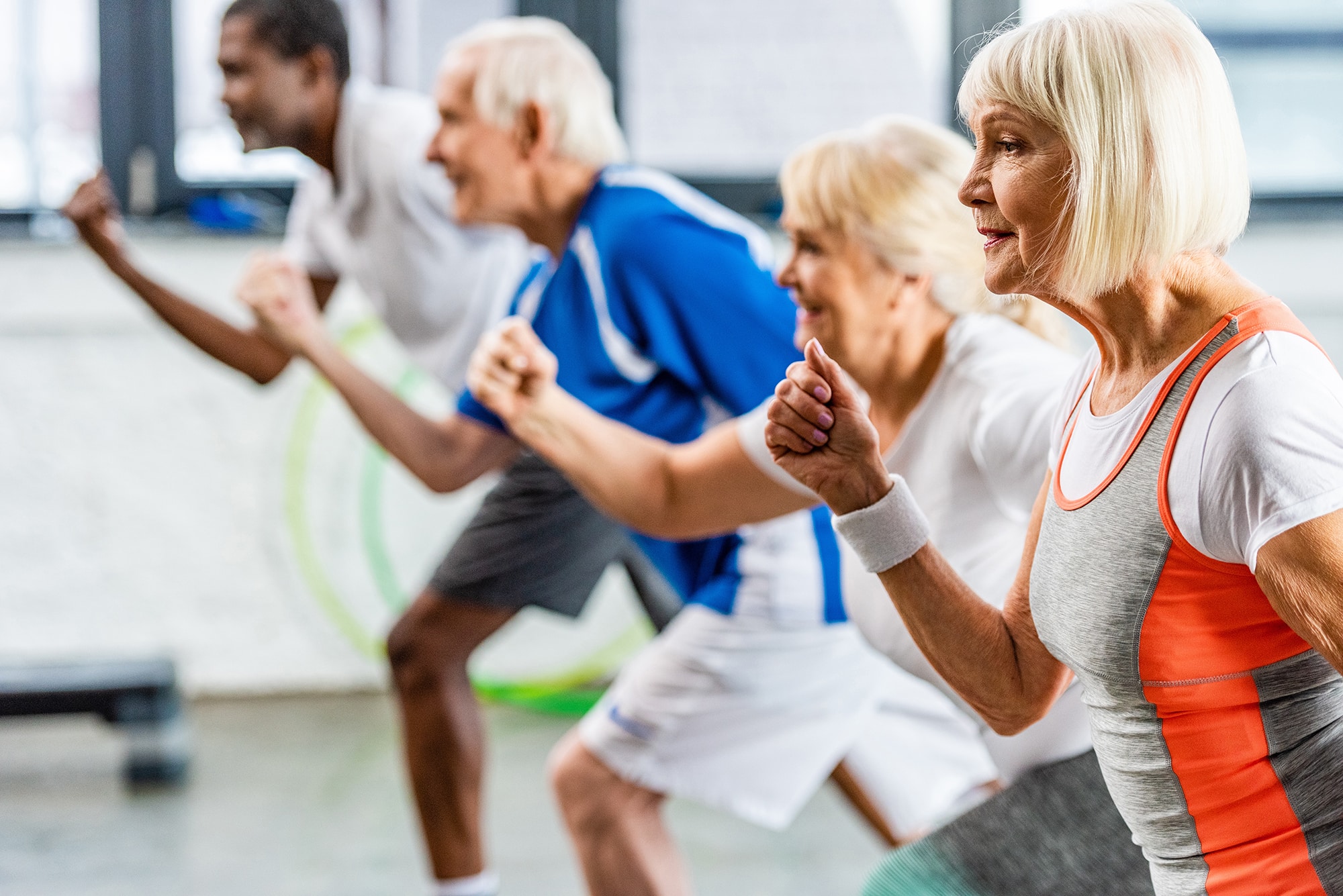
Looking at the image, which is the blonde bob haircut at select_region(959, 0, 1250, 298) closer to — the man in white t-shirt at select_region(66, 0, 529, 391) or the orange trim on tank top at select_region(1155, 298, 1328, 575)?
the orange trim on tank top at select_region(1155, 298, 1328, 575)

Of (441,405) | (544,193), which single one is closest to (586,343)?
(544,193)

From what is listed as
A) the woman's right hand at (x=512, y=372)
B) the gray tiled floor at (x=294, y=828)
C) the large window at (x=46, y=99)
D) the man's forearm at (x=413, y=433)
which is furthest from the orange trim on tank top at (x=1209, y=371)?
the large window at (x=46, y=99)

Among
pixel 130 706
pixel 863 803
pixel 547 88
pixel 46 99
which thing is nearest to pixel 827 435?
pixel 863 803

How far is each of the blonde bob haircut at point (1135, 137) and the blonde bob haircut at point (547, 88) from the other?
1313 millimetres

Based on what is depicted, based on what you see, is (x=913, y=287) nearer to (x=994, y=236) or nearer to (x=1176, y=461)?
(x=994, y=236)

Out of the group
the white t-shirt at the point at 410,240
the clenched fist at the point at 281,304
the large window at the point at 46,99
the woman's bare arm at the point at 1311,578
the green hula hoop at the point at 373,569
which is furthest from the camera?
the large window at the point at 46,99

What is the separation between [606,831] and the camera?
5.94 ft

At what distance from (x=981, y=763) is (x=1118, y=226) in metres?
1.23

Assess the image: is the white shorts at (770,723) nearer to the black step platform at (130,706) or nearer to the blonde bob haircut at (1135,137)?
the blonde bob haircut at (1135,137)

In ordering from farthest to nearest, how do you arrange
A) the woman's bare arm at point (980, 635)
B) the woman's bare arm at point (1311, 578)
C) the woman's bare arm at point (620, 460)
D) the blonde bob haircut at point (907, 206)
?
the woman's bare arm at point (620, 460)
the blonde bob haircut at point (907, 206)
the woman's bare arm at point (980, 635)
the woman's bare arm at point (1311, 578)

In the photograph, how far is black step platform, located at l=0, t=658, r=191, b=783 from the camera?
3188mm

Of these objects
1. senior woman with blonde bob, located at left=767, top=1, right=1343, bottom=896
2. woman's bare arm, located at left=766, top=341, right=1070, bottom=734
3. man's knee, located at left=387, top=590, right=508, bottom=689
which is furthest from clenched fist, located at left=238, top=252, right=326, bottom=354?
senior woman with blonde bob, located at left=767, top=1, right=1343, bottom=896

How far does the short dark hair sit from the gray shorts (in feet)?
3.15

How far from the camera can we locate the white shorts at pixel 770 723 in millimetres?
1800
